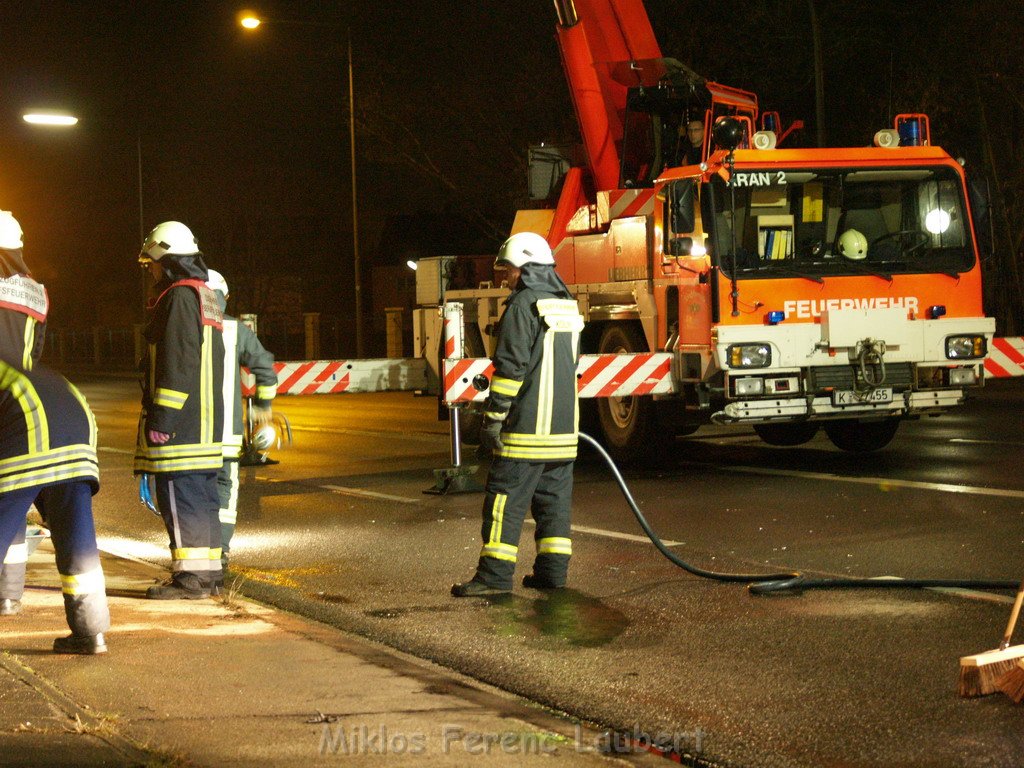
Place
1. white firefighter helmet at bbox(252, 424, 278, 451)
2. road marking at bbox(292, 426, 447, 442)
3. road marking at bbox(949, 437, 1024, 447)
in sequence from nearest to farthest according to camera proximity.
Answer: white firefighter helmet at bbox(252, 424, 278, 451) < road marking at bbox(949, 437, 1024, 447) < road marking at bbox(292, 426, 447, 442)

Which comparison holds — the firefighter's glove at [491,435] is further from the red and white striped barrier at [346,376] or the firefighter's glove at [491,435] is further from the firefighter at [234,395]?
the red and white striped barrier at [346,376]

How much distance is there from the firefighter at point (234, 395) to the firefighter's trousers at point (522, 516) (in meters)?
1.52

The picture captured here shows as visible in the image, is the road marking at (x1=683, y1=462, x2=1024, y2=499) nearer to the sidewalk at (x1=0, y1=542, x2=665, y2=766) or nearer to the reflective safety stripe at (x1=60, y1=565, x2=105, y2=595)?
the sidewalk at (x1=0, y1=542, x2=665, y2=766)

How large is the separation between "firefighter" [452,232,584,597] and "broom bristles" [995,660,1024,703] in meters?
2.83

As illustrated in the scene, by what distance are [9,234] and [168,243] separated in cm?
105

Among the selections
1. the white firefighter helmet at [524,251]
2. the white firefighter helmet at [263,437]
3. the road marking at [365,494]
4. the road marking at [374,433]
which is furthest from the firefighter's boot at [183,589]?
the road marking at [374,433]

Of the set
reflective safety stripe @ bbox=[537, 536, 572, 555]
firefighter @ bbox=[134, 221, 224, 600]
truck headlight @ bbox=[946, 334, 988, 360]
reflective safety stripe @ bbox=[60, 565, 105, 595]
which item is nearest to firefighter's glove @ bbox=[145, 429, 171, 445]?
firefighter @ bbox=[134, 221, 224, 600]

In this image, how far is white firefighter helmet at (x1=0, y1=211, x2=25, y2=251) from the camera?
656 centimetres

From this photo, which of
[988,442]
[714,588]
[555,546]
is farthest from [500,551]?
[988,442]

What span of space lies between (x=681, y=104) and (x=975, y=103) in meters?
16.2

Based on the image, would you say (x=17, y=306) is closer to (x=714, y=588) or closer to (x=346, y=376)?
(x=714, y=588)

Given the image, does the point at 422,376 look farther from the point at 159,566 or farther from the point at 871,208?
the point at 159,566

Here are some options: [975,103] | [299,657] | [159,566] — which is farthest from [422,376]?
[975,103]

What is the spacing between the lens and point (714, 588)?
7.71 metres
